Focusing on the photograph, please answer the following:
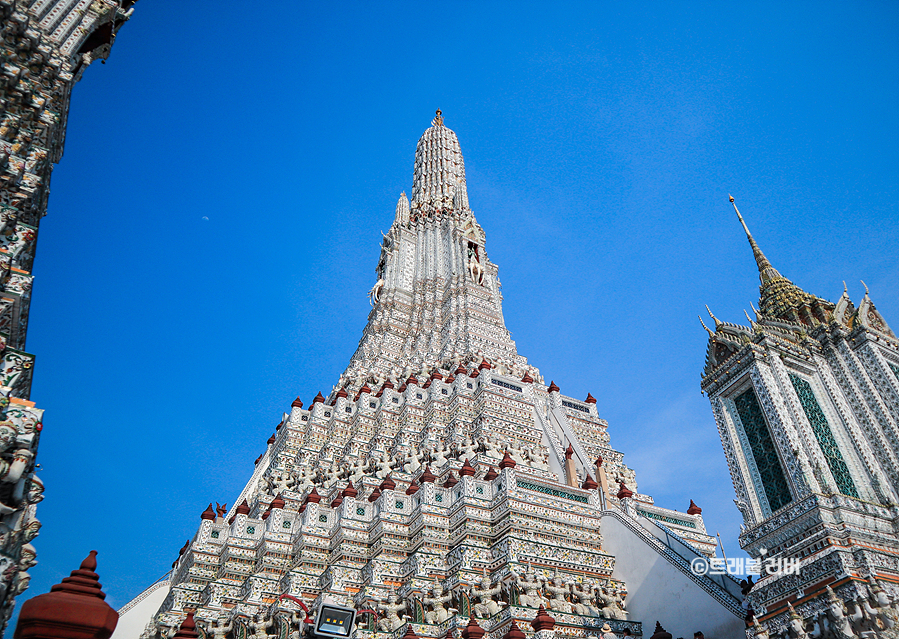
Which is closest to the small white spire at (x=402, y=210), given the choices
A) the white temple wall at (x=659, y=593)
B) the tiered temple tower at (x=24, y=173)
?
the tiered temple tower at (x=24, y=173)

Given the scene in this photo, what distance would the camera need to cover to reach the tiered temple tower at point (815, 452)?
326 inches

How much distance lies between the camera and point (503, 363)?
2650 centimetres

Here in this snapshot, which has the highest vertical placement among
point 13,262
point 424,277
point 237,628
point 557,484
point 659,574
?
point 424,277

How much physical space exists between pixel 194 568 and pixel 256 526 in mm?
1739

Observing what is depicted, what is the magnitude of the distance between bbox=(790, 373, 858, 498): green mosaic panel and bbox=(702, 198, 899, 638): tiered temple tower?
0.02 meters

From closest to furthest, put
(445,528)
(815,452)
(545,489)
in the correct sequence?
(815,452) → (445,528) → (545,489)

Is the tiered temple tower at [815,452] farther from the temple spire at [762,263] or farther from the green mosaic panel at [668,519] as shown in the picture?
the green mosaic panel at [668,519]

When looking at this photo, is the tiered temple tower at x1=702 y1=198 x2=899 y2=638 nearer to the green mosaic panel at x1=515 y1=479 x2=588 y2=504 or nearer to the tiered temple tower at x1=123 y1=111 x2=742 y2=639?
the tiered temple tower at x1=123 y1=111 x2=742 y2=639

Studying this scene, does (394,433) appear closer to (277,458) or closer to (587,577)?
(277,458)

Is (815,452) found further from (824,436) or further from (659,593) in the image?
(659,593)

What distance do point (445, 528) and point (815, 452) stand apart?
842 cm

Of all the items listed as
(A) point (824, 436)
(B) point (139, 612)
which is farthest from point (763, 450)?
(B) point (139, 612)

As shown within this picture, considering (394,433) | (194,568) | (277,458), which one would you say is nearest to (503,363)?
(394,433)

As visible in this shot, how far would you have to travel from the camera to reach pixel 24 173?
9523 millimetres
